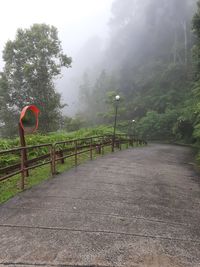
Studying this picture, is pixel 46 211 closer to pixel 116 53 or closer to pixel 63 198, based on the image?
pixel 63 198

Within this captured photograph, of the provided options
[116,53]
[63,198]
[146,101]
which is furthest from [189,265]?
[116,53]

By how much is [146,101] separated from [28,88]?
41.7 meters

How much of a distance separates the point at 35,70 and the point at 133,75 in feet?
196

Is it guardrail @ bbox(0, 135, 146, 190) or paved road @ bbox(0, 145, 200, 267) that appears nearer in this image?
paved road @ bbox(0, 145, 200, 267)

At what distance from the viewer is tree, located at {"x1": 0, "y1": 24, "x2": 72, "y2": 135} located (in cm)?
2558

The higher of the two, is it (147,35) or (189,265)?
(147,35)

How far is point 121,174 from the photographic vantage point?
9086 mm

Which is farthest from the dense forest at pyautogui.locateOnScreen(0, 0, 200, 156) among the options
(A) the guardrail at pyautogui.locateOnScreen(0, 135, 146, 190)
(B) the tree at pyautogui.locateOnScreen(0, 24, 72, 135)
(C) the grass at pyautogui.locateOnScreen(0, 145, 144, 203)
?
(C) the grass at pyautogui.locateOnScreen(0, 145, 144, 203)

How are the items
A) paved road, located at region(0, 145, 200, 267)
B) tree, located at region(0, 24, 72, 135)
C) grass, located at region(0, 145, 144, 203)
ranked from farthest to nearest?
tree, located at region(0, 24, 72, 135), grass, located at region(0, 145, 144, 203), paved road, located at region(0, 145, 200, 267)

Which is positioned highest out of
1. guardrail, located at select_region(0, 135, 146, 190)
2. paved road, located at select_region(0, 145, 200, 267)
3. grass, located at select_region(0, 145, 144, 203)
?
guardrail, located at select_region(0, 135, 146, 190)

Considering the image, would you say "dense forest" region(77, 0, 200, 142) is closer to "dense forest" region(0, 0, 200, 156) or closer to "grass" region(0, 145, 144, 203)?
"dense forest" region(0, 0, 200, 156)

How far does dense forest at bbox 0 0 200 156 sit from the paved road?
12015 mm

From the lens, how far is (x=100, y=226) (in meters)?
4.52

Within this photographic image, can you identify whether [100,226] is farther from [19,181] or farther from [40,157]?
[40,157]
